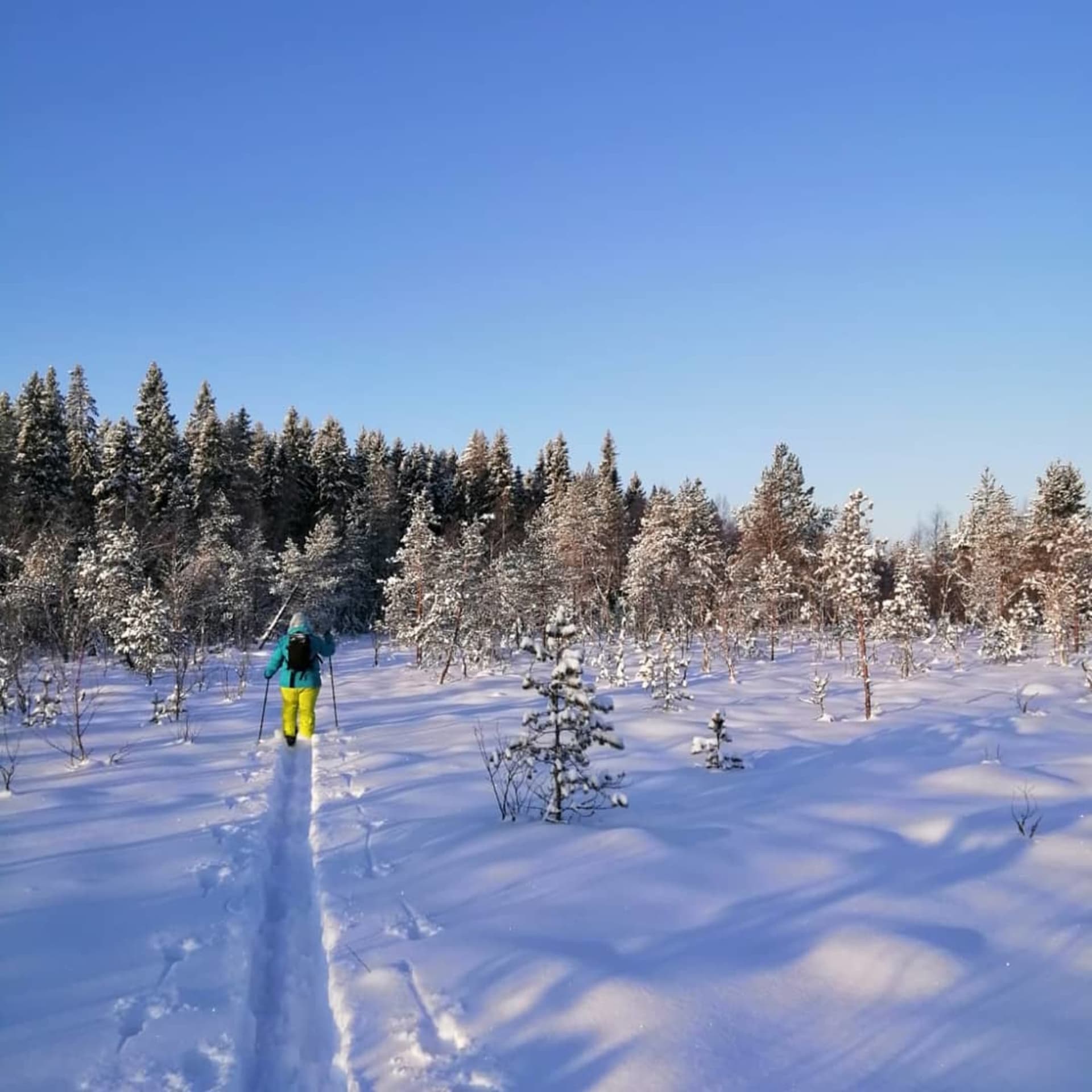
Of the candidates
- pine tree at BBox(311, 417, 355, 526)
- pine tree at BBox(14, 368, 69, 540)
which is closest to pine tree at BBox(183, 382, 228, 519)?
pine tree at BBox(14, 368, 69, 540)

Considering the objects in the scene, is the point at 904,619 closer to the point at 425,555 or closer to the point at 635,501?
the point at 425,555

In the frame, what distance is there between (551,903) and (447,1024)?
58.0 inches

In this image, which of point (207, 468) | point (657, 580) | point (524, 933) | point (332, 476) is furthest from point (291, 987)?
point (332, 476)

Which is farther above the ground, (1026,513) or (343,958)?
(1026,513)

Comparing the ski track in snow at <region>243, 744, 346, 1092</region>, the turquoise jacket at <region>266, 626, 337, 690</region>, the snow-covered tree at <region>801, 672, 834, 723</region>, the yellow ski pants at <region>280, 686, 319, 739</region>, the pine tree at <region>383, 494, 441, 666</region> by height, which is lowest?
the snow-covered tree at <region>801, 672, 834, 723</region>

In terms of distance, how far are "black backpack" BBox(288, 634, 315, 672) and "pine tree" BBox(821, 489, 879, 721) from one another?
443 inches

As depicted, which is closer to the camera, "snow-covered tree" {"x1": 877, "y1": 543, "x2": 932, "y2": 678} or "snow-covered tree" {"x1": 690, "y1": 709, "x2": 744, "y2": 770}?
"snow-covered tree" {"x1": 690, "y1": 709, "x2": 744, "y2": 770}

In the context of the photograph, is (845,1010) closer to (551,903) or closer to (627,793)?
(551,903)

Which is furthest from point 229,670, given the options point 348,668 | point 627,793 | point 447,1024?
point 447,1024

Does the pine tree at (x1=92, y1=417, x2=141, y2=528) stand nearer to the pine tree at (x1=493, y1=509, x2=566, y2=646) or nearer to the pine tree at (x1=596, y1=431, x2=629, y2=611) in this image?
the pine tree at (x1=493, y1=509, x2=566, y2=646)

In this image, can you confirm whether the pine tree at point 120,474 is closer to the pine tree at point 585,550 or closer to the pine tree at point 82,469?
the pine tree at point 82,469

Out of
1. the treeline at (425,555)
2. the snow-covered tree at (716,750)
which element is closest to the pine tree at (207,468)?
the treeline at (425,555)

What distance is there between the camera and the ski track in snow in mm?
3424

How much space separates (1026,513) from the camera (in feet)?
148
